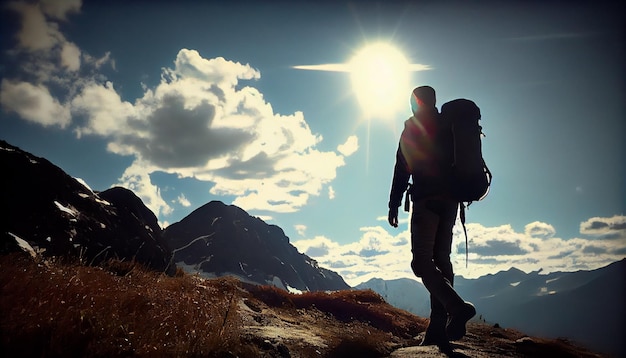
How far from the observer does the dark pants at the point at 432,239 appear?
12.3 ft

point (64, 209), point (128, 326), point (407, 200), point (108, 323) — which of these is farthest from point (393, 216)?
point (64, 209)

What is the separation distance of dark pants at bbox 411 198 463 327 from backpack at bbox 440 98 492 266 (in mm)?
249

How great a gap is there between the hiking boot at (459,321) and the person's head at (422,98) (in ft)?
8.45

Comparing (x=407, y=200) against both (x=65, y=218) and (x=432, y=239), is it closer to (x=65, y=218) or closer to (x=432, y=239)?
(x=432, y=239)

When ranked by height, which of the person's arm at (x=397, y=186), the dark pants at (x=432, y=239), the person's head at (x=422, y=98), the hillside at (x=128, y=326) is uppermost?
the person's head at (x=422, y=98)

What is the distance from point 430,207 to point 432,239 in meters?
0.38

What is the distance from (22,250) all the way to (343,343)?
4970 millimetres

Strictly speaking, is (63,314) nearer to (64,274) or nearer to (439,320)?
(64,274)

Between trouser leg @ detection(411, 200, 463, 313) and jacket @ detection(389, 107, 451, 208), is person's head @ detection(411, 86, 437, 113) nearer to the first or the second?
jacket @ detection(389, 107, 451, 208)

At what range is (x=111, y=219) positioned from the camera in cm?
2272

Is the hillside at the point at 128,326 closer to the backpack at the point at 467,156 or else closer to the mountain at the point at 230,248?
the backpack at the point at 467,156

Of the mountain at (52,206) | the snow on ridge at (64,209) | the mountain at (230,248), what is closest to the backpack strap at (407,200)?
the mountain at (52,206)

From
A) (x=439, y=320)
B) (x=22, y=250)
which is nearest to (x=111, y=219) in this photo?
(x=22, y=250)

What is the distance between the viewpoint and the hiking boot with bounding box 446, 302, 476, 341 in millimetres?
3287
